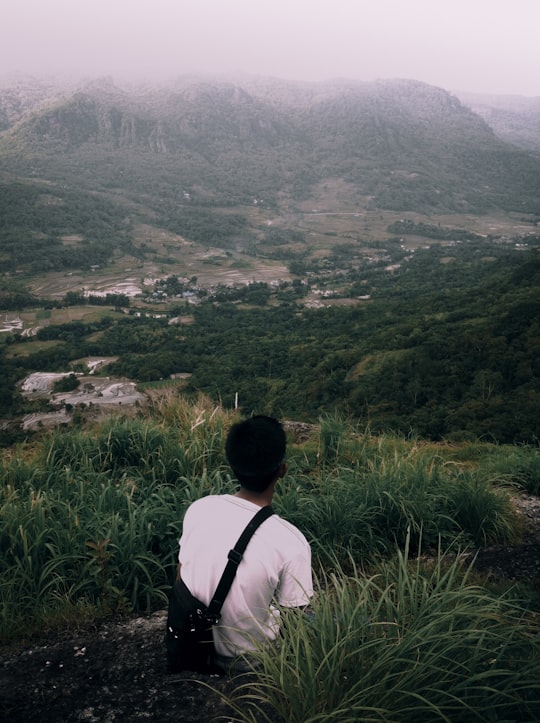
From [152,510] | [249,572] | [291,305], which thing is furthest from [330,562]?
[291,305]

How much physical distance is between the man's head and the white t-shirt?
14 centimetres

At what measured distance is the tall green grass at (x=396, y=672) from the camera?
6.30 ft

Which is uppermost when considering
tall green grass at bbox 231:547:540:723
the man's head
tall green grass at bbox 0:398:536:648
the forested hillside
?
the man's head

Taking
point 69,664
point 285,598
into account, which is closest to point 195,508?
point 285,598

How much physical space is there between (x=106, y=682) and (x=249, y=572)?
1125mm

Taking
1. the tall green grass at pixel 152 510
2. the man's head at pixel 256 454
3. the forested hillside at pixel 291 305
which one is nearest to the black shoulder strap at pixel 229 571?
the man's head at pixel 256 454

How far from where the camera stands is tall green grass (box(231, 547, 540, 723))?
6.30 feet

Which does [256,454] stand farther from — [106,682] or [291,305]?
[291,305]

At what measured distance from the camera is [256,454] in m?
2.43

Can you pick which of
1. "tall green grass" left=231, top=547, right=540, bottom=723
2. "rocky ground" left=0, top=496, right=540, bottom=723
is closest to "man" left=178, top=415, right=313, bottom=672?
"tall green grass" left=231, top=547, right=540, bottom=723

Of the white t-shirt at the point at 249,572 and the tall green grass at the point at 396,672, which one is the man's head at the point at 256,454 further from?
the tall green grass at the point at 396,672

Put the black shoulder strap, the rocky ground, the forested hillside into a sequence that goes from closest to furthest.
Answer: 1. the black shoulder strap
2. the rocky ground
3. the forested hillside

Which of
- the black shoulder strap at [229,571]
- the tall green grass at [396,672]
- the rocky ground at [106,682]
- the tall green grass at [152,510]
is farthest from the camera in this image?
the tall green grass at [152,510]

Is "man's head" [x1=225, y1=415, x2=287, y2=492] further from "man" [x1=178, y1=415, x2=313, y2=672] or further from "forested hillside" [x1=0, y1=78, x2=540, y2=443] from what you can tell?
"forested hillside" [x1=0, y1=78, x2=540, y2=443]
